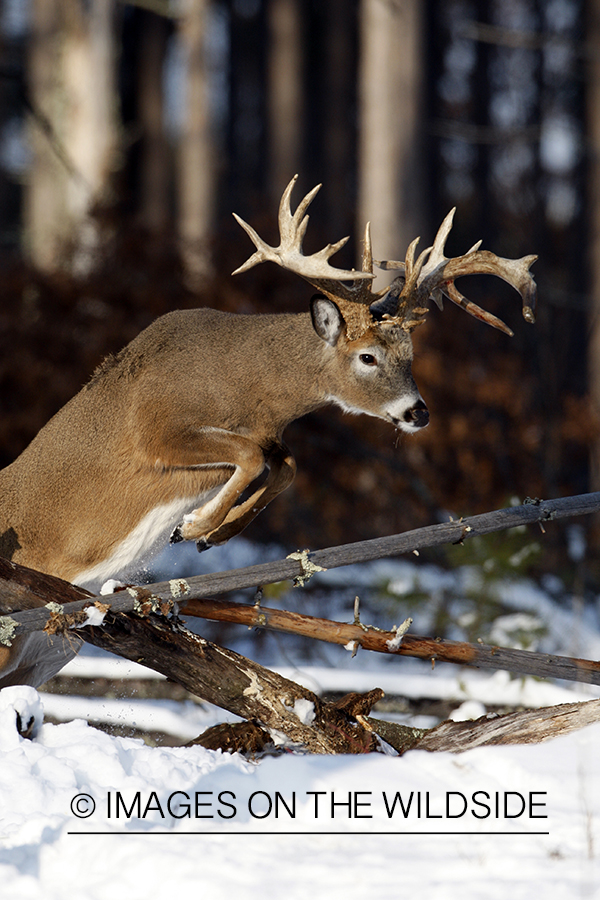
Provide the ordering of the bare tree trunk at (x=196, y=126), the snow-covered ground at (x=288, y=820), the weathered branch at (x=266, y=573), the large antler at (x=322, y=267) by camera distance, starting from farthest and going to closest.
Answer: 1. the bare tree trunk at (x=196, y=126)
2. the large antler at (x=322, y=267)
3. the weathered branch at (x=266, y=573)
4. the snow-covered ground at (x=288, y=820)

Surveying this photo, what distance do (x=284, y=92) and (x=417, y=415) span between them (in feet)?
57.4

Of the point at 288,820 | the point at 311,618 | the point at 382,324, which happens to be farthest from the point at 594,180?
the point at 288,820

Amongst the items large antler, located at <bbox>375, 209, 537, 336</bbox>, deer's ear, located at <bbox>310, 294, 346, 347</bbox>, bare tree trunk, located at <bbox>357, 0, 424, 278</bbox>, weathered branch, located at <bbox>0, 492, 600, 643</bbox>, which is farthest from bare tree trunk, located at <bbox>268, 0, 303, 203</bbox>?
weathered branch, located at <bbox>0, 492, 600, 643</bbox>

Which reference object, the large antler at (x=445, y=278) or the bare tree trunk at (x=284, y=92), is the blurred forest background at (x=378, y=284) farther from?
the bare tree trunk at (x=284, y=92)

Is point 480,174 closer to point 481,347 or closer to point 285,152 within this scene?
point 285,152

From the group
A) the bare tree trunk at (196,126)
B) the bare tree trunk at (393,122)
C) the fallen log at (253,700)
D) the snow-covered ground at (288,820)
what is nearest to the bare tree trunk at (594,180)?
the bare tree trunk at (393,122)

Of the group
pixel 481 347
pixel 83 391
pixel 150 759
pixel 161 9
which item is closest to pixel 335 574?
pixel 481 347

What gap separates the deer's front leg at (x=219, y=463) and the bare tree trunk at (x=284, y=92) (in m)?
14.0

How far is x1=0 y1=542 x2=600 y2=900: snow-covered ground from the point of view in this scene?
3086mm

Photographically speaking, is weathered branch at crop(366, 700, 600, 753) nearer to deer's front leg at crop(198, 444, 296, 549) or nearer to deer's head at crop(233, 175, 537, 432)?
deer's front leg at crop(198, 444, 296, 549)

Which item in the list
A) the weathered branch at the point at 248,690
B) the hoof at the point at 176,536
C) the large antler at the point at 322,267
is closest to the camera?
the weathered branch at the point at 248,690

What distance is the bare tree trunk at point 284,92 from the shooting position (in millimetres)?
19609

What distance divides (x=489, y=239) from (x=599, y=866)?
22665 mm

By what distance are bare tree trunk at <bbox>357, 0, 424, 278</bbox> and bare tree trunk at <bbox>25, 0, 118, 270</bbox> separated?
3.87 meters
